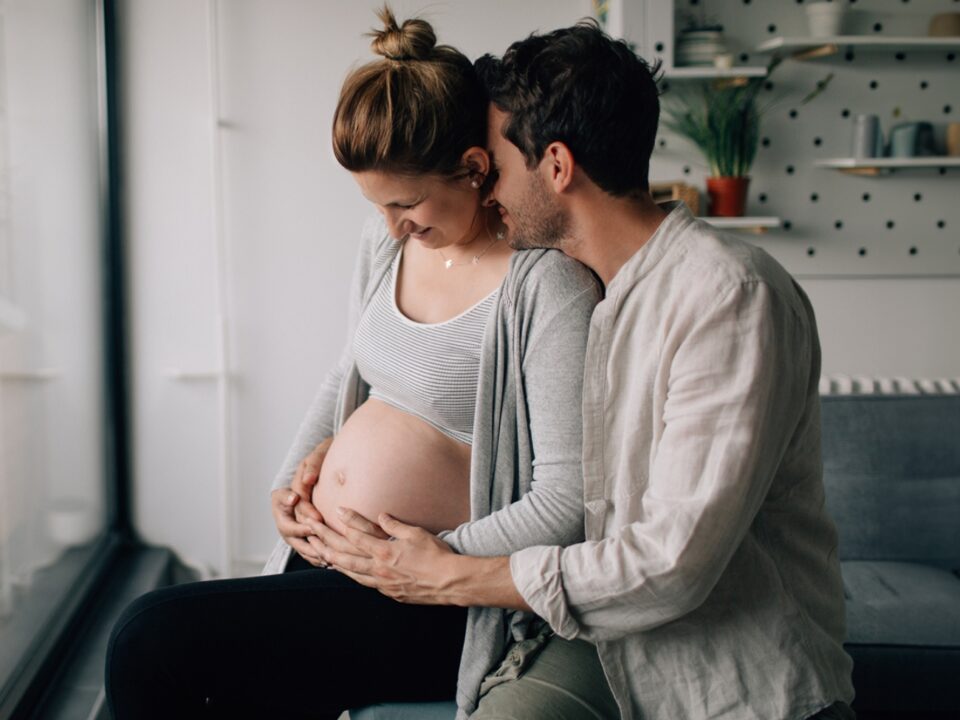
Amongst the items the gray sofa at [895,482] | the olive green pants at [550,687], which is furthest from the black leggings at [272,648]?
the gray sofa at [895,482]

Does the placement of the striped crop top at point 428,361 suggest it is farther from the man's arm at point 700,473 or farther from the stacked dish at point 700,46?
the stacked dish at point 700,46

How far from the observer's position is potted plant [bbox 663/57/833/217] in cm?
253

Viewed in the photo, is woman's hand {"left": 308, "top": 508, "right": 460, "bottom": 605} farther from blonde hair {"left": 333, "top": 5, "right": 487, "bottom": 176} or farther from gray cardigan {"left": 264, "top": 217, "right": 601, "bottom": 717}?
blonde hair {"left": 333, "top": 5, "right": 487, "bottom": 176}

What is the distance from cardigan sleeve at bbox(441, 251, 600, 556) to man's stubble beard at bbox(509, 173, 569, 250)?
3cm

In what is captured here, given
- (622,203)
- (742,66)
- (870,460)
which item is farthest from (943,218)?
(622,203)

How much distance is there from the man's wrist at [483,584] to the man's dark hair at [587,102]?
18.7 inches

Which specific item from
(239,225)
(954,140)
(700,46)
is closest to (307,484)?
(239,225)

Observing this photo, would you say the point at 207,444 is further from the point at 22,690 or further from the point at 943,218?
Result: the point at 943,218

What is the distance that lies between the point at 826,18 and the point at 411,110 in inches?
66.8

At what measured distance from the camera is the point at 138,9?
2596 millimetres

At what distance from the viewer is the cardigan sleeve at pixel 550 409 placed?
1.21 m

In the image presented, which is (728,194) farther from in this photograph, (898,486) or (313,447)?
(313,447)

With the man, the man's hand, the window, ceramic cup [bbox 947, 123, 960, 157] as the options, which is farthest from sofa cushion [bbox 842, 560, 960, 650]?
the window

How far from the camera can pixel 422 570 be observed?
121cm
